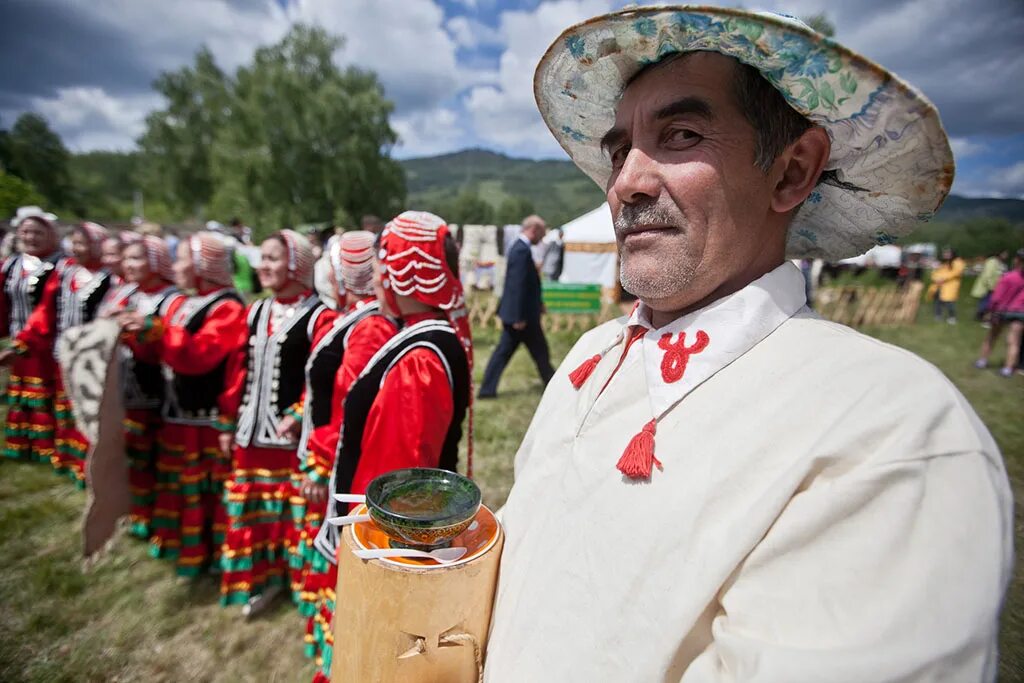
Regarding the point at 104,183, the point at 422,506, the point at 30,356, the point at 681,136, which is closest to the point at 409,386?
the point at 422,506

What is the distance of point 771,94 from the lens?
109 cm

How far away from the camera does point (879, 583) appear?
0.73 m

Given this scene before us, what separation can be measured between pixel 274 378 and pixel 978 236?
92.0 m

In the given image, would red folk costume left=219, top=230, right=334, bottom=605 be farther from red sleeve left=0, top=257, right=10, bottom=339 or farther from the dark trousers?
red sleeve left=0, top=257, right=10, bottom=339

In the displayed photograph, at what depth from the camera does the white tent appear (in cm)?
1658

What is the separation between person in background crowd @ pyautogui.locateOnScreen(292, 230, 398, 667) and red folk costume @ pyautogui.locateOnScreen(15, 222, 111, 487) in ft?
11.0

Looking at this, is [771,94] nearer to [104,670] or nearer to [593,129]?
[593,129]

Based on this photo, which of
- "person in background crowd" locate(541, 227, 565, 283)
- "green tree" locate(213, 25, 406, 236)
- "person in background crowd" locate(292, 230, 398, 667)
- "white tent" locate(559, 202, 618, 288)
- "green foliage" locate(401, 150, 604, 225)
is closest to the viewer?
"person in background crowd" locate(292, 230, 398, 667)

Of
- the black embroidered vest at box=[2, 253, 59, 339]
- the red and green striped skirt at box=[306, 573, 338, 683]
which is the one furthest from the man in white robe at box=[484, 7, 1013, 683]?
the black embroidered vest at box=[2, 253, 59, 339]

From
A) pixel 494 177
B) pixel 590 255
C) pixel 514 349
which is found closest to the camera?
pixel 514 349

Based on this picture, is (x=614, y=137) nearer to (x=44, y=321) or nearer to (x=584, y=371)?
(x=584, y=371)

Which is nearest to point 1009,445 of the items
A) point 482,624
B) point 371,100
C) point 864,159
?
point 864,159

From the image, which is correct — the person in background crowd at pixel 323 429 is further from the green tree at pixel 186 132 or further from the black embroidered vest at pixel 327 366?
the green tree at pixel 186 132

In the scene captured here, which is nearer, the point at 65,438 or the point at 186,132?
the point at 65,438
